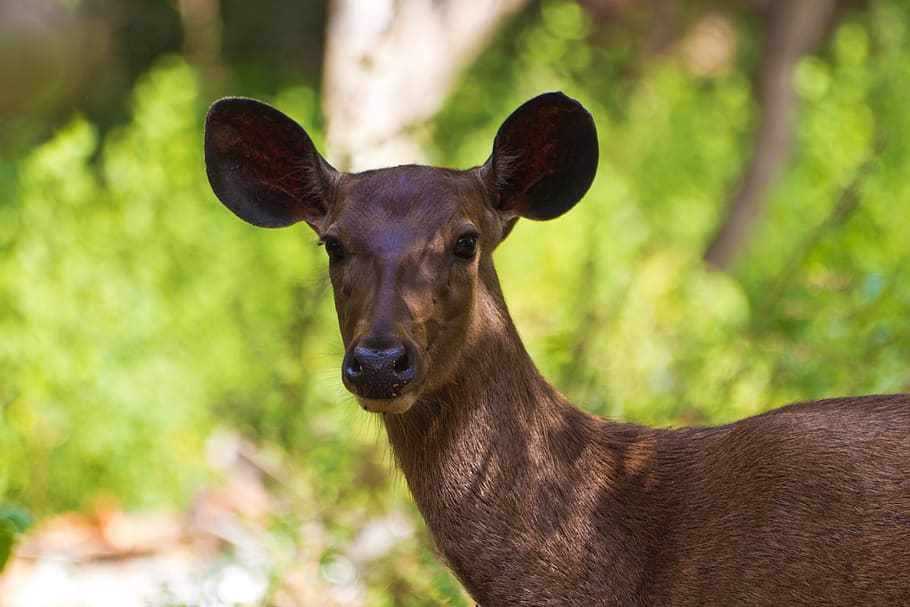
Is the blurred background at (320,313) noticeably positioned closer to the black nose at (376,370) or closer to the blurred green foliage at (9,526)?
the blurred green foliage at (9,526)

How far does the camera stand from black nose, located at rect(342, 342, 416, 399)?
310 cm

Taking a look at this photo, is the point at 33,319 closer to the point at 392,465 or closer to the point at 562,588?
the point at 392,465

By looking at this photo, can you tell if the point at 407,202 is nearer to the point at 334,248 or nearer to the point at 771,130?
the point at 334,248

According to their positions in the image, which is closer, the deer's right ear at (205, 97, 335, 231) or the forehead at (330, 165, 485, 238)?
the forehead at (330, 165, 485, 238)

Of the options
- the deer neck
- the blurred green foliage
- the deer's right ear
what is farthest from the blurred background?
the deer's right ear

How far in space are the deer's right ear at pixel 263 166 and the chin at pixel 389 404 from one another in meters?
0.85

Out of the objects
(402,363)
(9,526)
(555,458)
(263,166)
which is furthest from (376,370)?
(9,526)

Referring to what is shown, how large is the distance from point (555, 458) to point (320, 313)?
12.2ft

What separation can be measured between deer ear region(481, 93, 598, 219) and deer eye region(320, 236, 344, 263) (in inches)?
19.6

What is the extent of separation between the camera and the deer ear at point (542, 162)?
370 centimetres

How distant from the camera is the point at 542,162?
12.3 ft

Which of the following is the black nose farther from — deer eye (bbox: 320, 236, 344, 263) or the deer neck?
deer eye (bbox: 320, 236, 344, 263)

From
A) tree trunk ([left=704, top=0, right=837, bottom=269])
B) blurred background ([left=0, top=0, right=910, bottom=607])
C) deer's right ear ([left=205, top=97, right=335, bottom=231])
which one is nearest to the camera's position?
deer's right ear ([left=205, top=97, right=335, bottom=231])

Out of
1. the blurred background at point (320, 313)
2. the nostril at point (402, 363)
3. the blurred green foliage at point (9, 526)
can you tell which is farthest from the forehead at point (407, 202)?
the blurred green foliage at point (9, 526)
